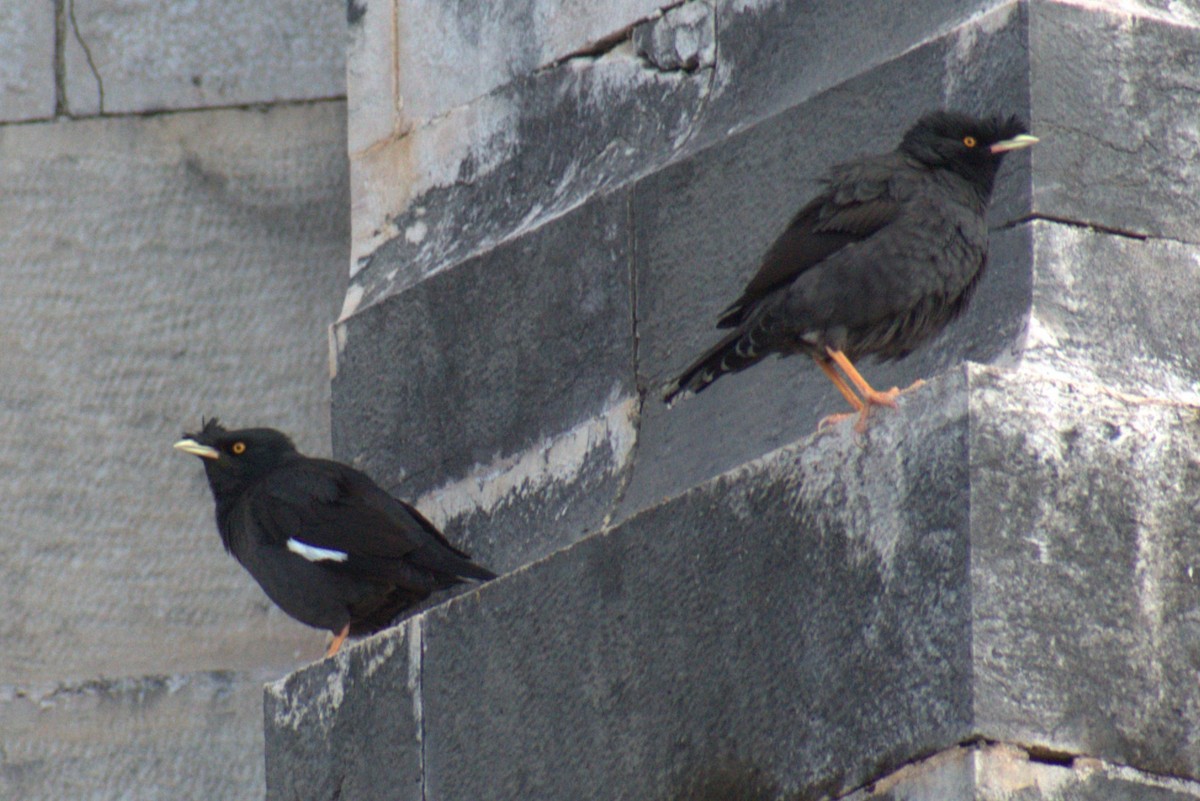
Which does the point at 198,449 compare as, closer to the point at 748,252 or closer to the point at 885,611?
the point at 748,252

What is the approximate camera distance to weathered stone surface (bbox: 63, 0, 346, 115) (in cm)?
745

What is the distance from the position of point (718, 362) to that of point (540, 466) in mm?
808

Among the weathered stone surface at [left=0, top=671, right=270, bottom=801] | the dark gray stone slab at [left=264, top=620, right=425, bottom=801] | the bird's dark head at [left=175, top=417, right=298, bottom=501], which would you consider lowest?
the weathered stone surface at [left=0, top=671, right=270, bottom=801]

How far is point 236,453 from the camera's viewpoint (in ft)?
21.8

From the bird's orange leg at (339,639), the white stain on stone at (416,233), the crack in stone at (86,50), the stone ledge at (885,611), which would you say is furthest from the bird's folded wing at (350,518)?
the crack in stone at (86,50)

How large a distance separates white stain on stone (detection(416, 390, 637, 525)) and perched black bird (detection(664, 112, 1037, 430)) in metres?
0.47

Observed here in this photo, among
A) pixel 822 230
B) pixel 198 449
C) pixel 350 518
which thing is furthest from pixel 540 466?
pixel 198 449

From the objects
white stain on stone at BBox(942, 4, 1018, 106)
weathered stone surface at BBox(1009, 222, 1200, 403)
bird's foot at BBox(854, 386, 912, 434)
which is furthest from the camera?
white stain on stone at BBox(942, 4, 1018, 106)

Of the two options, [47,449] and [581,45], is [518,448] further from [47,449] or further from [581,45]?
[47,449]

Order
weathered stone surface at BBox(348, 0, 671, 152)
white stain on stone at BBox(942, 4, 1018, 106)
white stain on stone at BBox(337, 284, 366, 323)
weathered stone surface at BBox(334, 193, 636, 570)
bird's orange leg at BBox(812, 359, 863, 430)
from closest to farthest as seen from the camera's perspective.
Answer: bird's orange leg at BBox(812, 359, 863, 430) < white stain on stone at BBox(942, 4, 1018, 106) < weathered stone surface at BBox(334, 193, 636, 570) < weathered stone surface at BBox(348, 0, 671, 152) < white stain on stone at BBox(337, 284, 366, 323)

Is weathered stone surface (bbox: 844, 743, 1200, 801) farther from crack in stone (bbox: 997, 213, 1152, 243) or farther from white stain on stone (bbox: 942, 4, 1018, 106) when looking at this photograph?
white stain on stone (bbox: 942, 4, 1018, 106)

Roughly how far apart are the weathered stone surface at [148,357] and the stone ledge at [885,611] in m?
2.73

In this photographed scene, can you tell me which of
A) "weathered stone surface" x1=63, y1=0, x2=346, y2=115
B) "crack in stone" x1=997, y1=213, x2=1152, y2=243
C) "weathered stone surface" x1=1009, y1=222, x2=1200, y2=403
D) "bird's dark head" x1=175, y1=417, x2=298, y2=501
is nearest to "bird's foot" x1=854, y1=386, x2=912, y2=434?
"weathered stone surface" x1=1009, y1=222, x2=1200, y2=403

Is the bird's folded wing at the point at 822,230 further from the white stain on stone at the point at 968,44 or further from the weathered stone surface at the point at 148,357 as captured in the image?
the weathered stone surface at the point at 148,357
